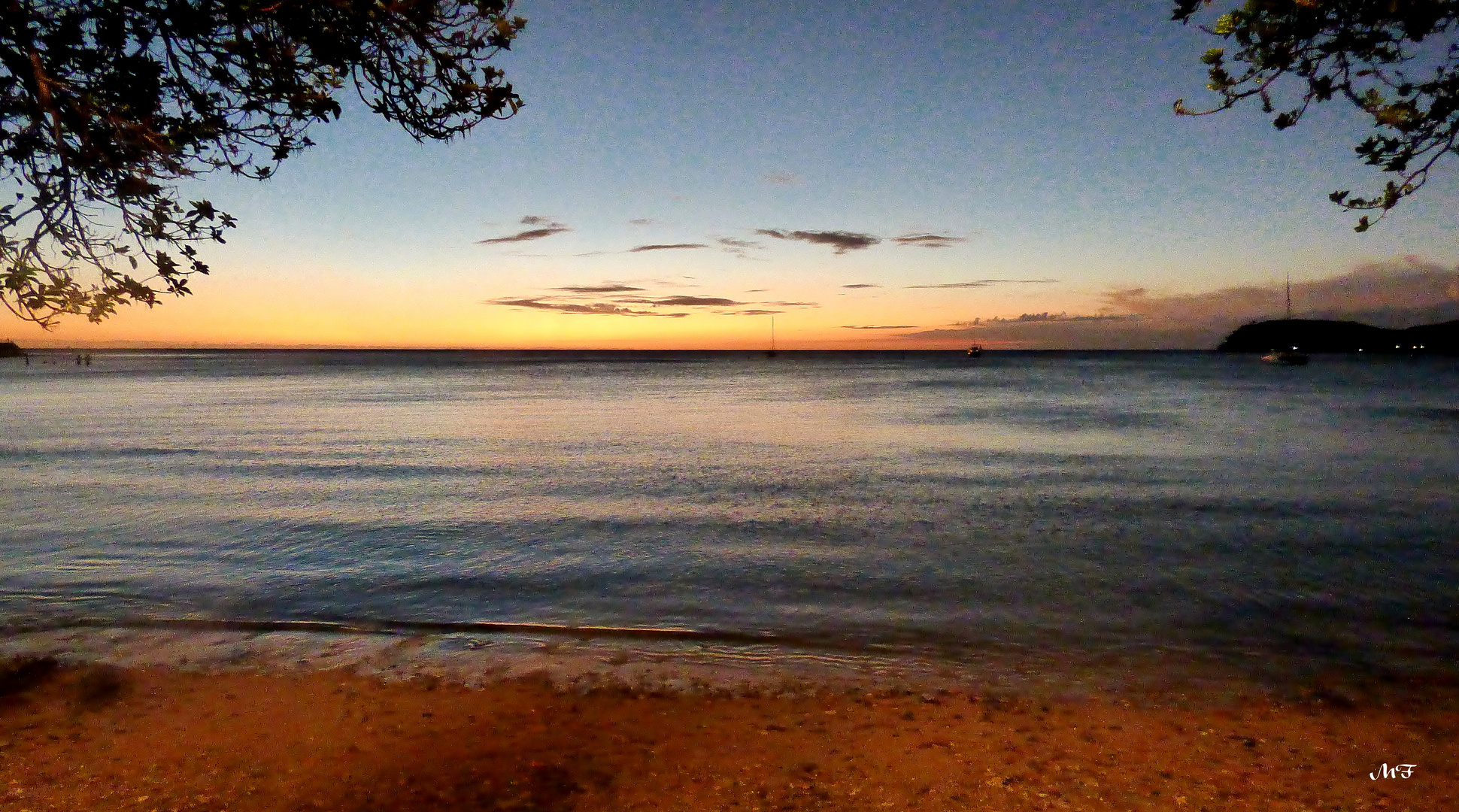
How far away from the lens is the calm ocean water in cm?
1025

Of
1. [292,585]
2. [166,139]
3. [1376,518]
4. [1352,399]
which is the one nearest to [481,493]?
[292,585]

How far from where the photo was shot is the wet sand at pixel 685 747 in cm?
560

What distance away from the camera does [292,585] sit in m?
11.7

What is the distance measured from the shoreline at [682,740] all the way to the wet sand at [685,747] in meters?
0.02

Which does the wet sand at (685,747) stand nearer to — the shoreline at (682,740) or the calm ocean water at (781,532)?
the shoreline at (682,740)

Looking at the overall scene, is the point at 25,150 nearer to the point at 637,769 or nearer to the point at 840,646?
the point at 637,769

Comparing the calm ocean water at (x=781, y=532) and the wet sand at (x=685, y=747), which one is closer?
the wet sand at (x=685, y=747)

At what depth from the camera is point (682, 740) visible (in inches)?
257

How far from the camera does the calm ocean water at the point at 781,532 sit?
10250mm

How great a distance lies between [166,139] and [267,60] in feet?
3.43

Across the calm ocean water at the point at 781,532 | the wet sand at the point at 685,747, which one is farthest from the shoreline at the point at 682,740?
the calm ocean water at the point at 781,532

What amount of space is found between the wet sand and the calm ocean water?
201 cm

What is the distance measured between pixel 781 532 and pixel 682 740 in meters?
9.15

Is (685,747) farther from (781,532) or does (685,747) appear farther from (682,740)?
(781,532)
